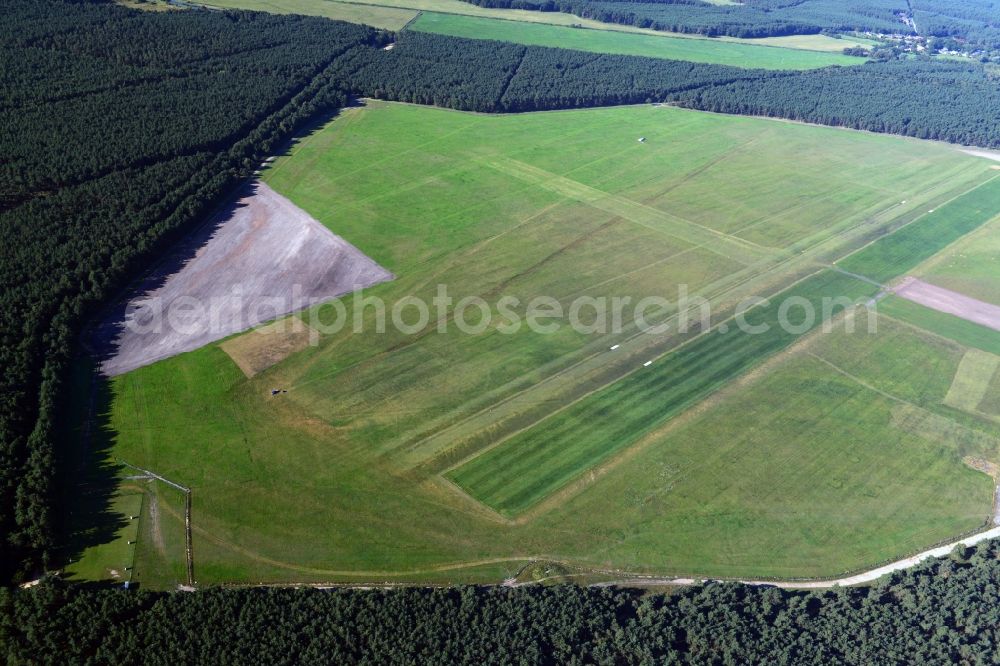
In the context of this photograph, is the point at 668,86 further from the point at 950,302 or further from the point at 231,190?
the point at 231,190

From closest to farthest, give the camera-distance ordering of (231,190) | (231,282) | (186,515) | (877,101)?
(186,515), (231,282), (231,190), (877,101)

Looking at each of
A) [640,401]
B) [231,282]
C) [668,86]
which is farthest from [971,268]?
[231,282]

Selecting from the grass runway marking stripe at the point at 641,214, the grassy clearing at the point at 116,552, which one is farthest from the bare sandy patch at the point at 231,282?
the grass runway marking stripe at the point at 641,214

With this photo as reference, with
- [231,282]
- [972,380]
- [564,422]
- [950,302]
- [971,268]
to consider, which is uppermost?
[231,282]

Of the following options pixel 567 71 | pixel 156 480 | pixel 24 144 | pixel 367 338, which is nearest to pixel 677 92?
pixel 567 71

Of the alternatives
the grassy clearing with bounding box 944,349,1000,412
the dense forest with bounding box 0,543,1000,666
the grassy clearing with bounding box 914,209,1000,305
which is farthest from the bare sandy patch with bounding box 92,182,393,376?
the grassy clearing with bounding box 914,209,1000,305

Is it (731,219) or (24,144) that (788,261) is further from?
(24,144)

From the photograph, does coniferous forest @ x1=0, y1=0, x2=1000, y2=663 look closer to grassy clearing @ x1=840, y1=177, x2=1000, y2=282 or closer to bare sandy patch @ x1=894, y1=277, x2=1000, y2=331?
grassy clearing @ x1=840, y1=177, x2=1000, y2=282
